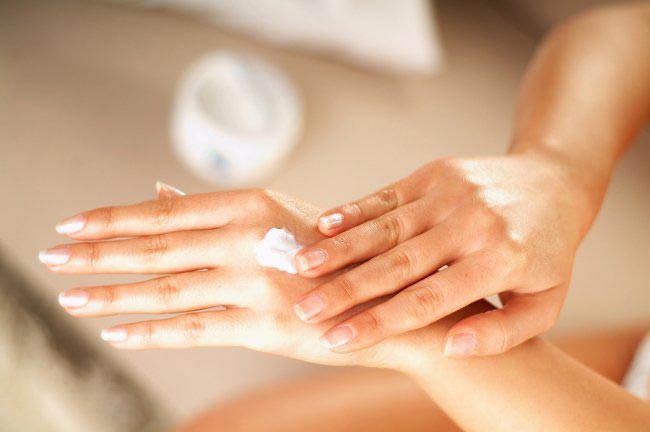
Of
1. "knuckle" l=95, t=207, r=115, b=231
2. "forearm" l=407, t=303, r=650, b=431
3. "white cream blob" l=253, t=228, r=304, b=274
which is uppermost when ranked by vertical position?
"knuckle" l=95, t=207, r=115, b=231

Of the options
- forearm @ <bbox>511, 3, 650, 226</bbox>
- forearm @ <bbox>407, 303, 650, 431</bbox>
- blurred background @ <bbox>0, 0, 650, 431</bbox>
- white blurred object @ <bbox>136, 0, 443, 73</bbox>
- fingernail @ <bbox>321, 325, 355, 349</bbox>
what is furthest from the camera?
white blurred object @ <bbox>136, 0, 443, 73</bbox>

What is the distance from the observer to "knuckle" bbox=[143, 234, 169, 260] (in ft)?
2.21

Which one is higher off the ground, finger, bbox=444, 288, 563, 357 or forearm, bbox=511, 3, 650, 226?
forearm, bbox=511, 3, 650, 226

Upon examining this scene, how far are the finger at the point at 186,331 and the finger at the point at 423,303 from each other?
0.32 feet

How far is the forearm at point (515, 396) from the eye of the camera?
0.72 meters

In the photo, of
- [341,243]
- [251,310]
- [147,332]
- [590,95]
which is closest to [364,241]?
[341,243]

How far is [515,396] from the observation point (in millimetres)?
728

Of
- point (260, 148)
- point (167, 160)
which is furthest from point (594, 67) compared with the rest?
point (167, 160)

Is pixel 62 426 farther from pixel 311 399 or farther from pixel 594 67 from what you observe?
pixel 594 67

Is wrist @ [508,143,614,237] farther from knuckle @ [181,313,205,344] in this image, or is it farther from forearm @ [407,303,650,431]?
knuckle @ [181,313,205,344]

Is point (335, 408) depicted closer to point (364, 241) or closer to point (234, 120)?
point (364, 241)

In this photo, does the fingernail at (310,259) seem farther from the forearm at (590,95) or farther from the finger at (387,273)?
the forearm at (590,95)

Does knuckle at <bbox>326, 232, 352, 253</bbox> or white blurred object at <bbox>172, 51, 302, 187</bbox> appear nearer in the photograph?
knuckle at <bbox>326, 232, 352, 253</bbox>

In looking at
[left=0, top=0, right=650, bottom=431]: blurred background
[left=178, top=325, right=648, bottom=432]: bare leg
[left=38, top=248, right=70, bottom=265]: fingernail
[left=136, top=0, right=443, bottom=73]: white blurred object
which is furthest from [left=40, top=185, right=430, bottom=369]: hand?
[left=136, top=0, right=443, bottom=73]: white blurred object
